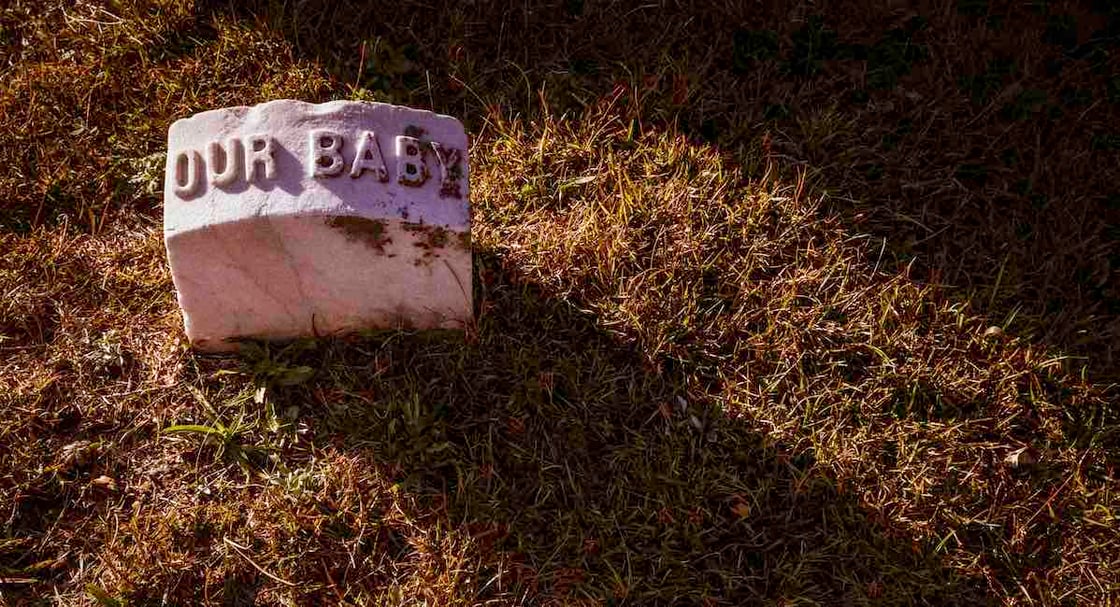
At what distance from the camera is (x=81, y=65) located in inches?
112

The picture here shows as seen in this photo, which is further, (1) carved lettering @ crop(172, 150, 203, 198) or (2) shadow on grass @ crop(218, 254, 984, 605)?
(2) shadow on grass @ crop(218, 254, 984, 605)

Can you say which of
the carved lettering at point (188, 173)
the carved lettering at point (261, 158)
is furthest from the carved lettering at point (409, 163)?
the carved lettering at point (188, 173)

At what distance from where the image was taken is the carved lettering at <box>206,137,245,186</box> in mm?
1943

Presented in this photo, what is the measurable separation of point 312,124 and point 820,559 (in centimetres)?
170

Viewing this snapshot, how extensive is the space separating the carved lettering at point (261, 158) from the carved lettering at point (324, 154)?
0.08 meters

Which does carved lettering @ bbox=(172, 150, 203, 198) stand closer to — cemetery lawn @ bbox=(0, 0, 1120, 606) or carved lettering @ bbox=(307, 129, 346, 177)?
carved lettering @ bbox=(307, 129, 346, 177)

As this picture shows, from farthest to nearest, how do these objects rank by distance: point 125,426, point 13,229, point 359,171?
point 13,229 → point 125,426 → point 359,171

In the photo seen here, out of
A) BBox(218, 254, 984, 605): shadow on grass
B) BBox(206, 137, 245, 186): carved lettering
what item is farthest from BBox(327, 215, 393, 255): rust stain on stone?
BBox(218, 254, 984, 605): shadow on grass

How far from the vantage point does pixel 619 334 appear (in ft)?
8.31

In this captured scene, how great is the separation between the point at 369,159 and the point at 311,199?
0.16 m

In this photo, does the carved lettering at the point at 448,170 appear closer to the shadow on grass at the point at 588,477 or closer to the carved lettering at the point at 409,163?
the carved lettering at the point at 409,163

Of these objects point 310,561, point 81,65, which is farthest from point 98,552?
point 81,65

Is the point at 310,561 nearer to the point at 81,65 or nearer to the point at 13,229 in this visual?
the point at 13,229

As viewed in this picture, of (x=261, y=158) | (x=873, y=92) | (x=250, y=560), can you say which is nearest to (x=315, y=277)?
(x=261, y=158)
